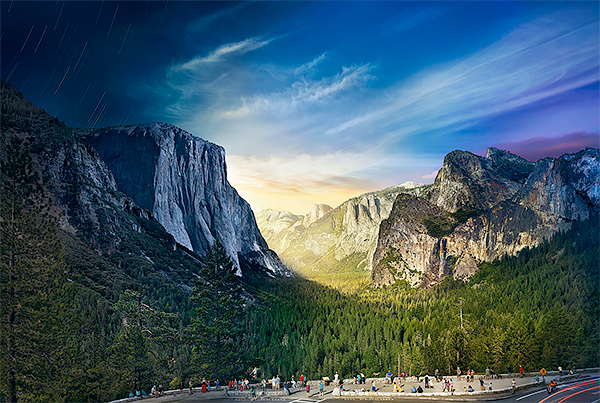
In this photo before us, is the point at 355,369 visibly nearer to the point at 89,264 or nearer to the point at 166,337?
the point at 166,337

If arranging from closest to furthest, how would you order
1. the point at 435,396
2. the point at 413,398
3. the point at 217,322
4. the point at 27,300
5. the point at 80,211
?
the point at 27,300 → the point at 413,398 → the point at 435,396 → the point at 217,322 → the point at 80,211

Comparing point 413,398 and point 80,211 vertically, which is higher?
point 80,211

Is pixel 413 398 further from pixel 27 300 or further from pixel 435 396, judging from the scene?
pixel 27 300

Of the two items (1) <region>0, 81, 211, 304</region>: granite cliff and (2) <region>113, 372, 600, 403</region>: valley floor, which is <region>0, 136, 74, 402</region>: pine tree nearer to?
(2) <region>113, 372, 600, 403</region>: valley floor

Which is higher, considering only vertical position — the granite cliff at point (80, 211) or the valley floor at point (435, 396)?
the granite cliff at point (80, 211)

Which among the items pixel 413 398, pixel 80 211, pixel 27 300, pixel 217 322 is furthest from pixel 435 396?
pixel 80 211

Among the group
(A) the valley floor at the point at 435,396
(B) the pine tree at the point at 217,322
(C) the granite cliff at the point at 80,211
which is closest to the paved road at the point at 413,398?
(A) the valley floor at the point at 435,396

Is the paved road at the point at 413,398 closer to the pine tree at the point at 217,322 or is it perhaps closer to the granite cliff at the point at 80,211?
the pine tree at the point at 217,322

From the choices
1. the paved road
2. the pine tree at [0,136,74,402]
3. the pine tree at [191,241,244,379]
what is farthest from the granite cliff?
the pine tree at [0,136,74,402]

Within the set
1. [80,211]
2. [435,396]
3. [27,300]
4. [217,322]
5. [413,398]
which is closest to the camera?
[27,300]
